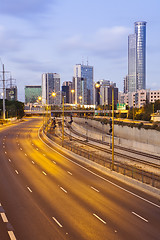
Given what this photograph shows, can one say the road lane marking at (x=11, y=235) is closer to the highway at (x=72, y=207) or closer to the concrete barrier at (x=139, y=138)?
the highway at (x=72, y=207)

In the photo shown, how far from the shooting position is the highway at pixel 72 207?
16438mm

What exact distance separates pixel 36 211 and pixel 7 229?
11.5 ft

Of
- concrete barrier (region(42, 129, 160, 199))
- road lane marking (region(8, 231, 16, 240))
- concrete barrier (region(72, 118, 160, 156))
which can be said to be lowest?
concrete barrier (region(72, 118, 160, 156))

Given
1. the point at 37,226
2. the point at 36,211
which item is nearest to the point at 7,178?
the point at 36,211

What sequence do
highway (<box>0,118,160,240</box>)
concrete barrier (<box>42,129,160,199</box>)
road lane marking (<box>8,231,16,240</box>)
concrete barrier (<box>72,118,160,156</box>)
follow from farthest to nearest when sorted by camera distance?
concrete barrier (<box>72,118,160,156</box>) → concrete barrier (<box>42,129,160,199</box>) → highway (<box>0,118,160,240</box>) → road lane marking (<box>8,231,16,240</box>)

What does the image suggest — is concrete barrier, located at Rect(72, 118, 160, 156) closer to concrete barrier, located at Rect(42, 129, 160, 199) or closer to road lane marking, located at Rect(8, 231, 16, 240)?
concrete barrier, located at Rect(42, 129, 160, 199)

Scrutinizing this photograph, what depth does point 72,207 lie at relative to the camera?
21078mm

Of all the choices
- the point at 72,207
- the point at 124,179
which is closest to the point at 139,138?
the point at 124,179

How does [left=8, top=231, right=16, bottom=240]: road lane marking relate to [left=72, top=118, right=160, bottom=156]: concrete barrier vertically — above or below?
above

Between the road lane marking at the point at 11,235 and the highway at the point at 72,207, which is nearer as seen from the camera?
the road lane marking at the point at 11,235

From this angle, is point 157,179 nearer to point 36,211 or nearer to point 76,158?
point 36,211

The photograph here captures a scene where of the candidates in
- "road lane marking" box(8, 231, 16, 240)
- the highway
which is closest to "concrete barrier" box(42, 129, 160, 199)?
the highway

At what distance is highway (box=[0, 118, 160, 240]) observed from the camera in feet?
53.9

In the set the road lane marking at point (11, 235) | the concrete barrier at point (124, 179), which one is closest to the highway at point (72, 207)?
the road lane marking at point (11, 235)
